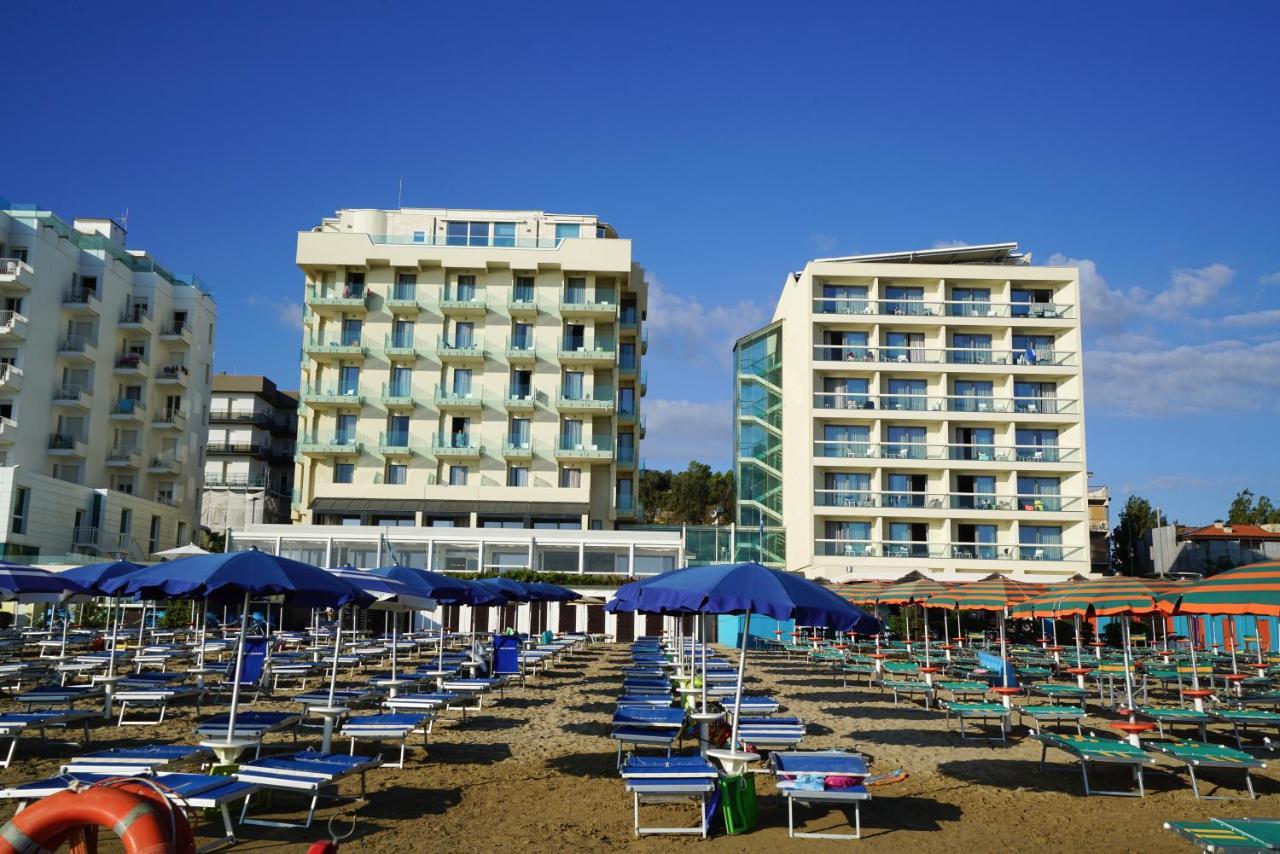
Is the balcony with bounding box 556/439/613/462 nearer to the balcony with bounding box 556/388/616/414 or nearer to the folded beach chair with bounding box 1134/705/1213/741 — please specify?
the balcony with bounding box 556/388/616/414

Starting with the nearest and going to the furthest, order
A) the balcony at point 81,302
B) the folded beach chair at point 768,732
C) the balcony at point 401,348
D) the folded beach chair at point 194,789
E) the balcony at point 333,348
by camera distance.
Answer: the folded beach chair at point 194,789, the folded beach chair at point 768,732, the balcony at point 81,302, the balcony at point 333,348, the balcony at point 401,348

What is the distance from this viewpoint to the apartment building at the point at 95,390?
49.3 meters

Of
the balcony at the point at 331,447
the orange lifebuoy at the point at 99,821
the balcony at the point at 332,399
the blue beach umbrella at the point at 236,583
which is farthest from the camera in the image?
the balcony at the point at 332,399

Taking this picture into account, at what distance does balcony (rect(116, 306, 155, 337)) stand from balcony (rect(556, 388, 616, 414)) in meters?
23.6

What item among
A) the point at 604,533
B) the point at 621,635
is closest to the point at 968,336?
the point at 604,533

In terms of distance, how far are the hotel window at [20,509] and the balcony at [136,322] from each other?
46.1 ft

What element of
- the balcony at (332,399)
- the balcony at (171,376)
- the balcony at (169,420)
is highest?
the balcony at (171,376)

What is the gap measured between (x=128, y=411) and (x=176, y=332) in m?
6.48

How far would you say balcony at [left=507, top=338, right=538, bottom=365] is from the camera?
57531 mm

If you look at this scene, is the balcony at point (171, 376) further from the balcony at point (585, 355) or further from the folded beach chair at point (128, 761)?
the folded beach chair at point (128, 761)

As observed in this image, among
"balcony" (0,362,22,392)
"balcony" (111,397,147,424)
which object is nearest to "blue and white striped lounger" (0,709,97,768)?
"balcony" (0,362,22,392)

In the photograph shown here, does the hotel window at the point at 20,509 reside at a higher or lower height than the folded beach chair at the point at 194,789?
higher

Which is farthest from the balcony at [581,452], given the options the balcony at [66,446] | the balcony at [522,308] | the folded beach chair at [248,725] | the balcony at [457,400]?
the folded beach chair at [248,725]

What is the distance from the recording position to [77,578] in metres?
18.3
